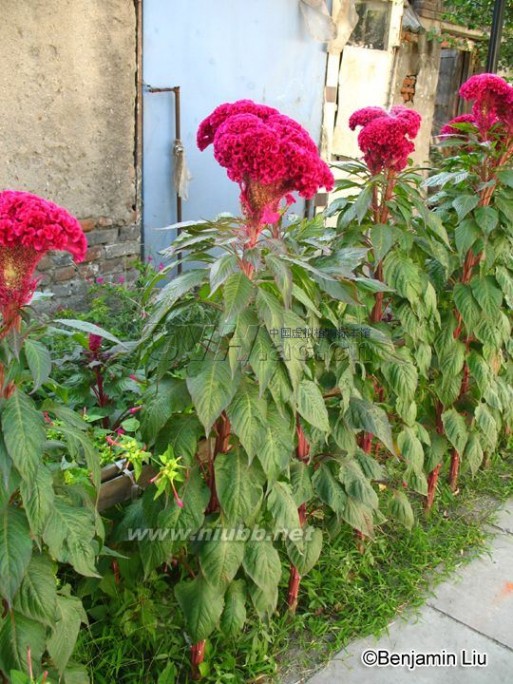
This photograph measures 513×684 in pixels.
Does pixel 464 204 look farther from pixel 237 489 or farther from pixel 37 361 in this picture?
pixel 37 361

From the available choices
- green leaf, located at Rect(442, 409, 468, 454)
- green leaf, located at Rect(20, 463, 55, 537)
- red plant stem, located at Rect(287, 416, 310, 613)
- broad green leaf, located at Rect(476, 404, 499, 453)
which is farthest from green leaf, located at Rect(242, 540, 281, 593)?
broad green leaf, located at Rect(476, 404, 499, 453)

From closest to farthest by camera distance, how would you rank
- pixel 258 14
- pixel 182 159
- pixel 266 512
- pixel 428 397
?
pixel 266 512, pixel 428 397, pixel 182 159, pixel 258 14

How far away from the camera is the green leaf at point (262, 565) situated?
235 centimetres

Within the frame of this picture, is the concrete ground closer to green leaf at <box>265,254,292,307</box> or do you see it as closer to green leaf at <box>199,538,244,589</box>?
green leaf at <box>199,538,244,589</box>

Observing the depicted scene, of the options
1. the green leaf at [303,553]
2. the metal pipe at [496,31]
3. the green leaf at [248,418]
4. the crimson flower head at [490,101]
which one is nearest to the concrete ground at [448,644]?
the green leaf at [303,553]

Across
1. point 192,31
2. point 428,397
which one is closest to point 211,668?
point 428,397

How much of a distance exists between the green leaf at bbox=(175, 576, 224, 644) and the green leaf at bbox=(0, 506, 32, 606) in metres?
0.68

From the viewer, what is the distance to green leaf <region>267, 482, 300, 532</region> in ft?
7.84

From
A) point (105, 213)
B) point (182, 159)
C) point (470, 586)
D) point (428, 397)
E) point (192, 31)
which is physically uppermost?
point (192, 31)

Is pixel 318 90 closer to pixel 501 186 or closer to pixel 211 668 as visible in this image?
pixel 501 186

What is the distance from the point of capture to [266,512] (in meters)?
2.49

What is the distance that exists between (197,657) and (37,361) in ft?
4.30

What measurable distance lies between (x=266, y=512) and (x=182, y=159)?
351 cm

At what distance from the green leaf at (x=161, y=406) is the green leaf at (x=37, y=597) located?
548mm
